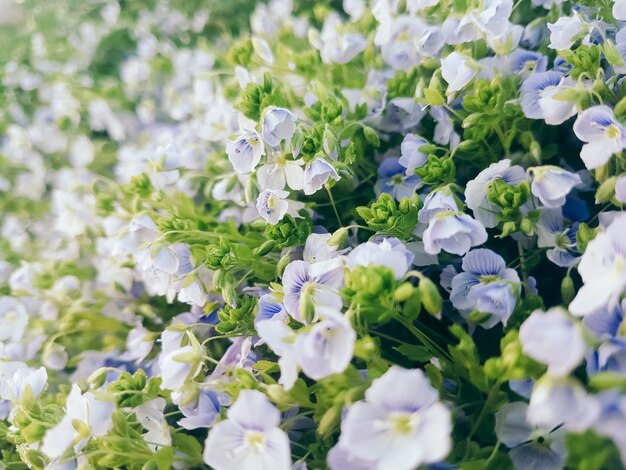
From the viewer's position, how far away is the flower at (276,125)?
640 mm

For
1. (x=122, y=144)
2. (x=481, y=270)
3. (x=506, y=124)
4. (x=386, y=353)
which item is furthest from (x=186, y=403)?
(x=122, y=144)

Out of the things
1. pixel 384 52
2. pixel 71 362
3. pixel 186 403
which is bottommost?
pixel 71 362

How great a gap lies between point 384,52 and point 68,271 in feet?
1.93

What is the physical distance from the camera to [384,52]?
83 cm

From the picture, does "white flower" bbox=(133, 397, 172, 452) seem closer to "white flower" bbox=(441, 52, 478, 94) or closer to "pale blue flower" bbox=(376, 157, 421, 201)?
"pale blue flower" bbox=(376, 157, 421, 201)

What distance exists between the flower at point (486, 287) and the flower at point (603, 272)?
0.27 feet

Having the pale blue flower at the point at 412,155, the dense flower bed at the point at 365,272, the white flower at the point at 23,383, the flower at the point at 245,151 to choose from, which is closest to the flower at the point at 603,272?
the dense flower bed at the point at 365,272

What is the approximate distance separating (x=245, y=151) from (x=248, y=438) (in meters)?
0.30

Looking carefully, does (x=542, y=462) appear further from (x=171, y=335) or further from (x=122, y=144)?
(x=122, y=144)

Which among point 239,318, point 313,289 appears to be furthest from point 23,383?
point 313,289

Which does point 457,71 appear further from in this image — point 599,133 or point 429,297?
point 429,297

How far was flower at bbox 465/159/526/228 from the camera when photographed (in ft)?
2.04

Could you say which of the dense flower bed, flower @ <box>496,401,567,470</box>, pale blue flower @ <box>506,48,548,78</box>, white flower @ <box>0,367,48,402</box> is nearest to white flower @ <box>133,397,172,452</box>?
the dense flower bed

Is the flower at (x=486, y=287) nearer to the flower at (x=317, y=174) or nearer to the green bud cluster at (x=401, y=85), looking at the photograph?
the flower at (x=317, y=174)
